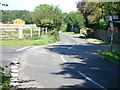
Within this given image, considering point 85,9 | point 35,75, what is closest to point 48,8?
point 85,9

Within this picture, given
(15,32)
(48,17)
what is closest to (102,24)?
(48,17)

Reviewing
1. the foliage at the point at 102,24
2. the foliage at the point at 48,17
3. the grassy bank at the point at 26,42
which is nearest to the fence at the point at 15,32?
the grassy bank at the point at 26,42

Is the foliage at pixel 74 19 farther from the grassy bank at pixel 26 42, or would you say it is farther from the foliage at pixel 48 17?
the grassy bank at pixel 26 42

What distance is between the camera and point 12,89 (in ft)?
30.2

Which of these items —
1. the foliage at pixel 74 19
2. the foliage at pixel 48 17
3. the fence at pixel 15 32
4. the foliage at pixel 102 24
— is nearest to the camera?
the fence at pixel 15 32

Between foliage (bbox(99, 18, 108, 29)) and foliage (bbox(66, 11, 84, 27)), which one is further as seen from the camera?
foliage (bbox(66, 11, 84, 27))

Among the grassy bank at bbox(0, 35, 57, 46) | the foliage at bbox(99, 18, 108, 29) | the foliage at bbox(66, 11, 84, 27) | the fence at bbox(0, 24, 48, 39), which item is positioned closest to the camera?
the grassy bank at bbox(0, 35, 57, 46)

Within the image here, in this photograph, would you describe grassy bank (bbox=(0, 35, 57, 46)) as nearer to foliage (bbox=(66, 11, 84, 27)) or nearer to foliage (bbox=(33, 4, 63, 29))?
foliage (bbox=(33, 4, 63, 29))

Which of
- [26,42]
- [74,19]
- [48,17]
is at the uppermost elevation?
[48,17]

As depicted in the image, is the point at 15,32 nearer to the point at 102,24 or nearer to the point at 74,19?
the point at 102,24

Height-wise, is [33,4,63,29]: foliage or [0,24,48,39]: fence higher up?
[33,4,63,29]: foliage

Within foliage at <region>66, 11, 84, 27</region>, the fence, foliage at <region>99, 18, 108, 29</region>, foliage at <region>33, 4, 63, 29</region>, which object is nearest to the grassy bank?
the fence

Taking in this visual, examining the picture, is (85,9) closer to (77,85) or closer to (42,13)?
(42,13)

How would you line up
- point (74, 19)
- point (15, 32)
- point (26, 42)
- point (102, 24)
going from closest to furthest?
point (26, 42), point (15, 32), point (102, 24), point (74, 19)
